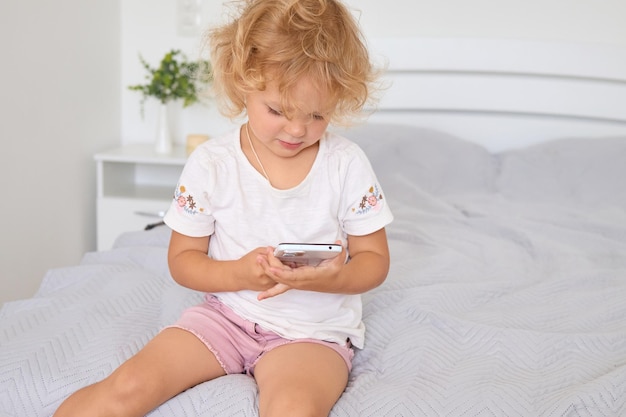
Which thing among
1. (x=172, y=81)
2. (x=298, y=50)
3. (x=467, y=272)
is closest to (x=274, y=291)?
(x=298, y=50)

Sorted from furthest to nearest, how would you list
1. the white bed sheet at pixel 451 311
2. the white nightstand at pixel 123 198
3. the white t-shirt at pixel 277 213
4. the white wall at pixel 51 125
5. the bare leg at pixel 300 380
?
the white nightstand at pixel 123 198 → the white wall at pixel 51 125 → the white t-shirt at pixel 277 213 → the white bed sheet at pixel 451 311 → the bare leg at pixel 300 380

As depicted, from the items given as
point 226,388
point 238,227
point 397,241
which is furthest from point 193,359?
point 397,241

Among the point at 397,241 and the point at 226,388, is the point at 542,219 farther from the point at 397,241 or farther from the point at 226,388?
the point at 226,388

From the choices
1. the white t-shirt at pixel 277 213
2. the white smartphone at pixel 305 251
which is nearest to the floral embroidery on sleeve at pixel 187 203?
the white t-shirt at pixel 277 213

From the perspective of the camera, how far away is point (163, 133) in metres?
2.54

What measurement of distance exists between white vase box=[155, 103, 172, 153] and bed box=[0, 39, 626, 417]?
720mm

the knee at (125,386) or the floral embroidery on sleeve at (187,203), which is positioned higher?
the floral embroidery on sleeve at (187,203)

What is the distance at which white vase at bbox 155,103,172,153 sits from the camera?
254 cm

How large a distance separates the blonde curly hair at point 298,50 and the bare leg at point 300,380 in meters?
0.35

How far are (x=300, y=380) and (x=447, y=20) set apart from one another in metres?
1.84

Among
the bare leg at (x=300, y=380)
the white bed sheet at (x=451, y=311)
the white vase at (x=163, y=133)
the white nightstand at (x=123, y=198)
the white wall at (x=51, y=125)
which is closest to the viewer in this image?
the bare leg at (x=300, y=380)

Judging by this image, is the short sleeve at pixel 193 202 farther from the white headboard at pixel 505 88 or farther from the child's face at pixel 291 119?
the white headboard at pixel 505 88

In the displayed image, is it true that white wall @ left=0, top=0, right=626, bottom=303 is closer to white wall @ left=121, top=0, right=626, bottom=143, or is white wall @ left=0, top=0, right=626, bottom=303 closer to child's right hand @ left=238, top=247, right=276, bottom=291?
white wall @ left=121, top=0, right=626, bottom=143

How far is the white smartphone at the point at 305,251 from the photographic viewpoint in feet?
3.14
